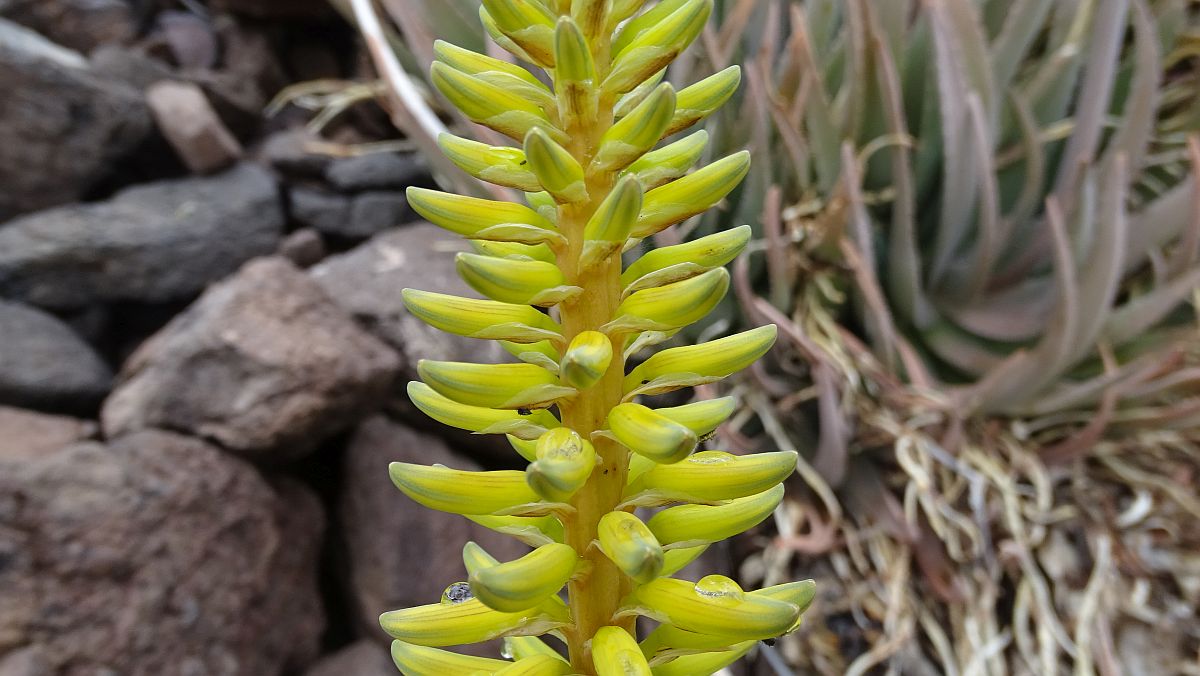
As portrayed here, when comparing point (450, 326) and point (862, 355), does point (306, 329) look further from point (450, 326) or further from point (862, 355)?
point (450, 326)

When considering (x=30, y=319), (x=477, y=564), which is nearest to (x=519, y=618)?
(x=477, y=564)

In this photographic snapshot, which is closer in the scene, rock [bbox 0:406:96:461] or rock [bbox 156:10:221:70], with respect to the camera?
rock [bbox 0:406:96:461]

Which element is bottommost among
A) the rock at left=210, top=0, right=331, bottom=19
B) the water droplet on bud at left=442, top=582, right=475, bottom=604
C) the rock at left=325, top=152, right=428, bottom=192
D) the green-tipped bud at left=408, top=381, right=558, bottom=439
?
the rock at left=325, top=152, right=428, bottom=192

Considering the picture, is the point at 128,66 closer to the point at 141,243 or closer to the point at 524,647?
the point at 141,243

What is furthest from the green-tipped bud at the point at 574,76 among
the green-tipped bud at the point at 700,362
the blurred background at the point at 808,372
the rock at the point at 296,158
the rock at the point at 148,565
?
the rock at the point at 296,158

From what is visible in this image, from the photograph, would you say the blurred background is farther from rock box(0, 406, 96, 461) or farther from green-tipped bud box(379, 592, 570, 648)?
green-tipped bud box(379, 592, 570, 648)

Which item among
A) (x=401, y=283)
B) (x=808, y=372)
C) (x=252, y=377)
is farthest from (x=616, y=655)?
(x=401, y=283)

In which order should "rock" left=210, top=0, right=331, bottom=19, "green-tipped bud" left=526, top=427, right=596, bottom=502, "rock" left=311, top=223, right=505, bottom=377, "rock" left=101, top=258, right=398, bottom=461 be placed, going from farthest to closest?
"rock" left=210, top=0, right=331, bottom=19 → "rock" left=311, top=223, right=505, bottom=377 → "rock" left=101, top=258, right=398, bottom=461 → "green-tipped bud" left=526, top=427, right=596, bottom=502

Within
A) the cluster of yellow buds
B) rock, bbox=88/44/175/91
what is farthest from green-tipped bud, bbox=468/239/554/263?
rock, bbox=88/44/175/91
